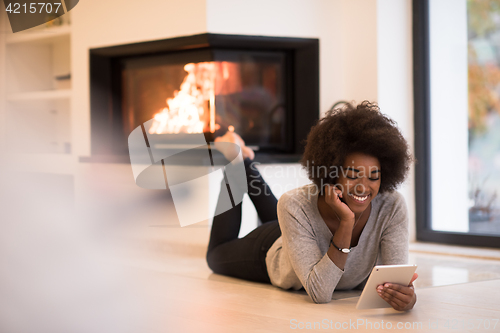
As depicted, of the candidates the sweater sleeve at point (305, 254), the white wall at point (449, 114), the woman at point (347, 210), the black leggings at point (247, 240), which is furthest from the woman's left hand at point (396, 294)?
the white wall at point (449, 114)

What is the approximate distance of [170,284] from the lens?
1.65m

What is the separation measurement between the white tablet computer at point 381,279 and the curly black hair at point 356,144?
0.28 meters

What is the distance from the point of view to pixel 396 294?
123 centimetres

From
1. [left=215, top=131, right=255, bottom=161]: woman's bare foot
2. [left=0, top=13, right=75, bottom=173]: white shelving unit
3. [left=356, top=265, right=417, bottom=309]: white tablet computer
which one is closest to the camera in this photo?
[left=0, top=13, right=75, bottom=173]: white shelving unit

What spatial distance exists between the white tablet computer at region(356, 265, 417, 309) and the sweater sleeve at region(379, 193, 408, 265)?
5.9 inches

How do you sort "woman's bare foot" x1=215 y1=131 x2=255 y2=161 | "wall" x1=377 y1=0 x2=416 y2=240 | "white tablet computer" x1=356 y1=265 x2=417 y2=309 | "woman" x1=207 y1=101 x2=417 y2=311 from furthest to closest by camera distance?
"wall" x1=377 y1=0 x2=416 y2=240
"woman's bare foot" x1=215 y1=131 x2=255 y2=161
"woman" x1=207 y1=101 x2=417 y2=311
"white tablet computer" x1=356 y1=265 x2=417 y2=309

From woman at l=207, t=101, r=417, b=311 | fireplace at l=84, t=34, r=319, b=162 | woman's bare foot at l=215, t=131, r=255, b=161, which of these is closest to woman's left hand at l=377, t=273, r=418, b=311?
woman at l=207, t=101, r=417, b=311

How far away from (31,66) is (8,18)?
0.15ft

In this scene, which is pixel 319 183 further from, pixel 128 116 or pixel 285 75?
pixel 128 116

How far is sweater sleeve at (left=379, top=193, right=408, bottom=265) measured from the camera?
1.41 m

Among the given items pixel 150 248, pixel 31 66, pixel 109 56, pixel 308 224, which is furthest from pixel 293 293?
pixel 109 56

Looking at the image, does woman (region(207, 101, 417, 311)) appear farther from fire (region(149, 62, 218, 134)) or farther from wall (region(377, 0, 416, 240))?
wall (region(377, 0, 416, 240))

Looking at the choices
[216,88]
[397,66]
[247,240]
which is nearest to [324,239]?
[247,240]

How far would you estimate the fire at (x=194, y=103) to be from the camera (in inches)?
105
